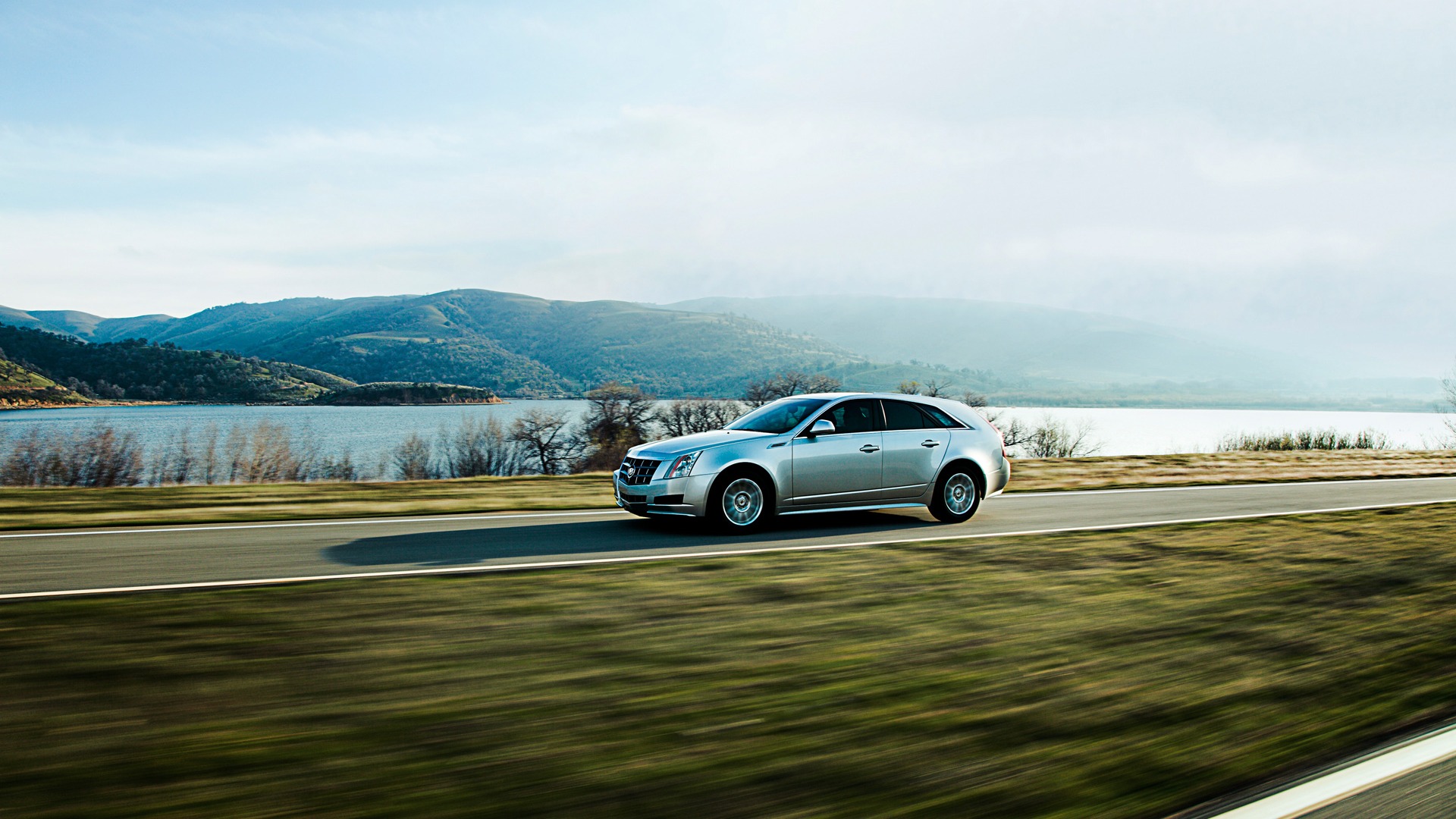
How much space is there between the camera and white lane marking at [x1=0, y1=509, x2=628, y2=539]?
980 cm

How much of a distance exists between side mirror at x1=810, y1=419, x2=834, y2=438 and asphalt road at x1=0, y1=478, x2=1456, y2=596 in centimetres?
112

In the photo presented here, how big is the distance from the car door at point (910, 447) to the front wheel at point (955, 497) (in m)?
0.21

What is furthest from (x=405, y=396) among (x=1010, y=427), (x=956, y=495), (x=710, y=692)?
(x=710, y=692)

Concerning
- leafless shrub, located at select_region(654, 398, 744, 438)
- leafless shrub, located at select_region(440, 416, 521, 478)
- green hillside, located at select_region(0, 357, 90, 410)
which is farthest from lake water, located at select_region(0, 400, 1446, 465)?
leafless shrub, located at select_region(654, 398, 744, 438)

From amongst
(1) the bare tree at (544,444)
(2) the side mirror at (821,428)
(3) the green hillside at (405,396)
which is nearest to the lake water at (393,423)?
(3) the green hillside at (405,396)

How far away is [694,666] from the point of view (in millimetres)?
5039

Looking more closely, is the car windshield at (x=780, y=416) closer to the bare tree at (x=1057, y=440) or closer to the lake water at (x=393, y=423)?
the lake water at (x=393, y=423)

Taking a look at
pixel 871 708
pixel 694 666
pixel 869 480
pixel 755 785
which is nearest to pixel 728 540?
pixel 869 480

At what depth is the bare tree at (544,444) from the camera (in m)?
70.6

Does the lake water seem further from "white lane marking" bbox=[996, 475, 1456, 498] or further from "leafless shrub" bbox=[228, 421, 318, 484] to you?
"white lane marking" bbox=[996, 475, 1456, 498]

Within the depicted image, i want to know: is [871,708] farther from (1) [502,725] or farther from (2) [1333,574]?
(2) [1333,574]

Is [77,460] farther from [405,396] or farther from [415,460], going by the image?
[405,396]

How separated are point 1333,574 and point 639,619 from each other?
5.97 m

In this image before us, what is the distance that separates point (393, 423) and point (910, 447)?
88.6 m
